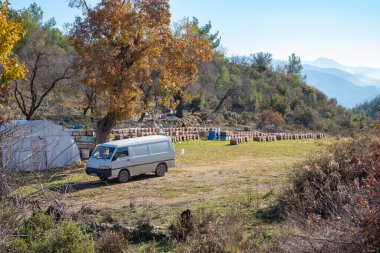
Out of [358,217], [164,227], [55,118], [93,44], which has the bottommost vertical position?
[164,227]

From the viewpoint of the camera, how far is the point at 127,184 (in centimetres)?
2008

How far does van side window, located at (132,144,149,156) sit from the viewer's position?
20734mm

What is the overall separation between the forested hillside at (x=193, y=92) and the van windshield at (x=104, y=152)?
472 cm

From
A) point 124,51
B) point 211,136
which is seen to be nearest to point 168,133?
point 211,136

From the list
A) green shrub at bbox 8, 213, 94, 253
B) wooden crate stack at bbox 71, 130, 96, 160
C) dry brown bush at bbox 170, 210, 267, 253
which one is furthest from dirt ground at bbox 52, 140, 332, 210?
wooden crate stack at bbox 71, 130, 96, 160

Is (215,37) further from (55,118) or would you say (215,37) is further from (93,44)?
(93,44)

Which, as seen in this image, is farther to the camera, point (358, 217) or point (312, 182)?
point (312, 182)

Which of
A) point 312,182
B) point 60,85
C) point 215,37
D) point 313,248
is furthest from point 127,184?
point 215,37

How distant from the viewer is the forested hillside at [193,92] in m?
31.9

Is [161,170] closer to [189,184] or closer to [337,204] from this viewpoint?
[189,184]

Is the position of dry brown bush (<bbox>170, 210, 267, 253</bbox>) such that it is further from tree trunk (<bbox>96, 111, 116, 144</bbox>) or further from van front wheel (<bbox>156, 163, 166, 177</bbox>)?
tree trunk (<bbox>96, 111, 116, 144</bbox>)

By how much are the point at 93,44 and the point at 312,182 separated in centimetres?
1643

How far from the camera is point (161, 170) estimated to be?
21.9 metres

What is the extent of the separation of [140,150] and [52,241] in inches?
493
